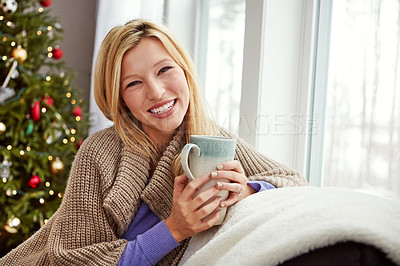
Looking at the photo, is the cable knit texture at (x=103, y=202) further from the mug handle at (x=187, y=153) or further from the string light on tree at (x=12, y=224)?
the string light on tree at (x=12, y=224)

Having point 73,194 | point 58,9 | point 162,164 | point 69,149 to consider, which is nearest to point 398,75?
point 162,164

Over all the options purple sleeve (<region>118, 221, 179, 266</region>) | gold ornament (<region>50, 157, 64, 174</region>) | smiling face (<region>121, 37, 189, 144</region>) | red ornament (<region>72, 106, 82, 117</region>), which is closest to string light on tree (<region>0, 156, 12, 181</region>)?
gold ornament (<region>50, 157, 64, 174</region>)

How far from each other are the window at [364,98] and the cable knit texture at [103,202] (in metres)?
0.52

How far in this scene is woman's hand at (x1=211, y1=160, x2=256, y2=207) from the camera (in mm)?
923

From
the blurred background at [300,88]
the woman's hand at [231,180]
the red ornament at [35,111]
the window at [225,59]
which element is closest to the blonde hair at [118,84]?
the blurred background at [300,88]

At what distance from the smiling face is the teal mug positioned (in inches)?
11.0

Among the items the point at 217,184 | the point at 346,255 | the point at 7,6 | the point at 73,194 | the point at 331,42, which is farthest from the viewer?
the point at 7,6

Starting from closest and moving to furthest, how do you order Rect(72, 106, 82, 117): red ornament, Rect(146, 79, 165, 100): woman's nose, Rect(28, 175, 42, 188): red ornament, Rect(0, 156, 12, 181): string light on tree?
Rect(146, 79, 165, 100): woman's nose
Rect(0, 156, 12, 181): string light on tree
Rect(28, 175, 42, 188): red ornament
Rect(72, 106, 82, 117): red ornament

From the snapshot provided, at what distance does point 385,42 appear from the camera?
1.56 m

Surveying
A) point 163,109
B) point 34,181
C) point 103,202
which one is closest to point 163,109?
point 163,109

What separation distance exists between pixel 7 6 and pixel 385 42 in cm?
208

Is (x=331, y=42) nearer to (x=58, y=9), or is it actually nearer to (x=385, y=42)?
(x=385, y=42)

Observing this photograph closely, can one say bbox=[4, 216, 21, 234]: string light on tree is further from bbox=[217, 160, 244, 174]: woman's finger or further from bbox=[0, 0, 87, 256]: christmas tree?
bbox=[217, 160, 244, 174]: woman's finger

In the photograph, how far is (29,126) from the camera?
248 centimetres
